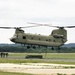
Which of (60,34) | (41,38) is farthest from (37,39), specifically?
(60,34)

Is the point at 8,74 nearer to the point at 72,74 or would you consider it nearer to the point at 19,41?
the point at 72,74

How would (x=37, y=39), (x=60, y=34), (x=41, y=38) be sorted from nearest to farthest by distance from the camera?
(x=37, y=39) < (x=41, y=38) < (x=60, y=34)

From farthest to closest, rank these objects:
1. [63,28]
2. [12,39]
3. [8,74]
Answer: [63,28] → [12,39] → [8,74]

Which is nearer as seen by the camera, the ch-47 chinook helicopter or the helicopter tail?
the ch-47 chinook helicopter

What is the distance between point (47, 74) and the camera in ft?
188

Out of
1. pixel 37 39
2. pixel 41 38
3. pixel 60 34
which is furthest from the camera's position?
pixel 60 34

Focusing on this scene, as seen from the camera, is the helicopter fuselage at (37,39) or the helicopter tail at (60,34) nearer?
the helicopter fuselage at (37,39)

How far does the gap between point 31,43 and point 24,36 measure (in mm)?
3983

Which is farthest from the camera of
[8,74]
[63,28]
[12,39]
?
[63,28]

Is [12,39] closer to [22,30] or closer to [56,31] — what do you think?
[22,30]

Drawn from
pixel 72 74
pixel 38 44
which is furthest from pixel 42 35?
pixel 72 74

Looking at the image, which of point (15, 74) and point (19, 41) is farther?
point (19, 41)

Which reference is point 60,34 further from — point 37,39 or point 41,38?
point 37,39

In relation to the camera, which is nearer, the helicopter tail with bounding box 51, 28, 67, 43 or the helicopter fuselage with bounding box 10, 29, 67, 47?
the helicopter fuselage with bounding box 10, 29, 67, 47
